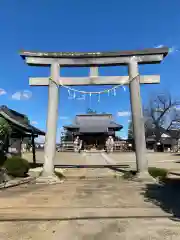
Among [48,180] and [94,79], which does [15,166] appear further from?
[94,79]

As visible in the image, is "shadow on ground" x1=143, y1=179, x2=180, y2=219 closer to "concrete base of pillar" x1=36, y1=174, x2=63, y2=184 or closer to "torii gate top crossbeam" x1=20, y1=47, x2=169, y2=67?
"concrete base of pillar" x1=36, y1=174, x2=63, y2=184

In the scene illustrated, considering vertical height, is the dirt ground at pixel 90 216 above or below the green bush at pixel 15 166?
below

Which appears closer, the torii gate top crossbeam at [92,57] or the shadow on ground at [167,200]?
the shadow on ground at [167,200]

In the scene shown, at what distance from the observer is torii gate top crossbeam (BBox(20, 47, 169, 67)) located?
14.2 metres

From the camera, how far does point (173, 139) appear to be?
70.1m

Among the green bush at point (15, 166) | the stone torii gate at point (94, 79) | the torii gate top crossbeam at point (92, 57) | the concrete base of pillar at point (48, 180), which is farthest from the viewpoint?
the torii gate top crossbeam at point (92, 57)

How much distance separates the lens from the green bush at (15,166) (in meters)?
14.1

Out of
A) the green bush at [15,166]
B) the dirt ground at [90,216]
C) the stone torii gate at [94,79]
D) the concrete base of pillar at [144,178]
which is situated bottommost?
the dirt ground at [90,216]

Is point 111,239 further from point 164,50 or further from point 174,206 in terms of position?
point 164,50

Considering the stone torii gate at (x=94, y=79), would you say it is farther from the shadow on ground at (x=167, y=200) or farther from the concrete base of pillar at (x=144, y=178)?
the shadow on ground at (x=167, y=200)

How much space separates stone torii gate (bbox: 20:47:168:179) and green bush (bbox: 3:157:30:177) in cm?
131

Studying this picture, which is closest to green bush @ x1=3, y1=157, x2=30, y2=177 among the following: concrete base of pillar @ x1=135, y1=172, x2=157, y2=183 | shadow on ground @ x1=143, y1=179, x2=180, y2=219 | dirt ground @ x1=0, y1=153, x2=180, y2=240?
dirt ground @ x1=0, y1=153, x2=180, y2=240

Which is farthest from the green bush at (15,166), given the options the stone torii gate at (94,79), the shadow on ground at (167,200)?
the shadow on ground at (167,200)

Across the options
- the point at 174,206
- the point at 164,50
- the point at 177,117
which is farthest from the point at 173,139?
the point at 174,206
